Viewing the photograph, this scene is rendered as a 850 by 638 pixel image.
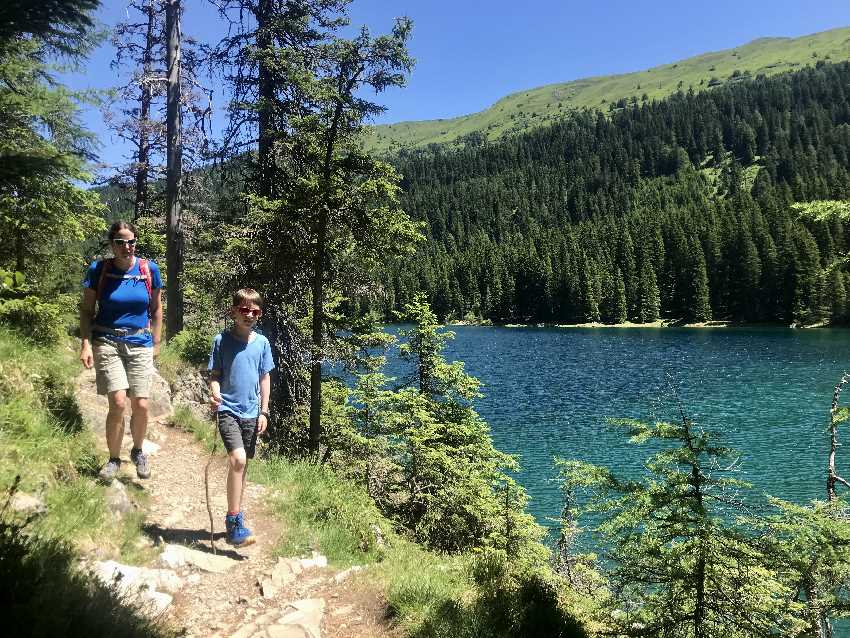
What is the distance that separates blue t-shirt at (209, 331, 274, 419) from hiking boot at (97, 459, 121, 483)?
4.81 feet

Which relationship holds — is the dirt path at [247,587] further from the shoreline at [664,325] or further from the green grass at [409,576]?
the shoreline at [664,325]

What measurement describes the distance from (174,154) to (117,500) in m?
9.57

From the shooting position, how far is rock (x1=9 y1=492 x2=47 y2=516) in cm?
388

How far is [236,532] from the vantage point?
4980 millimetres

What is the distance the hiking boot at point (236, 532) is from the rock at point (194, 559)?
0.19 metres

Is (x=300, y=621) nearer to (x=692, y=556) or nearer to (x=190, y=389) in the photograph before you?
(x=692, y=556)

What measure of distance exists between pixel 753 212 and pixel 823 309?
3411 centimetres

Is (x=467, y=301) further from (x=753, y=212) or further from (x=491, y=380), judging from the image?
(x=491, y=380)

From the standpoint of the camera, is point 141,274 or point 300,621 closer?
point 300,621

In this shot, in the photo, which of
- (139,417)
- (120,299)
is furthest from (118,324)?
(139,417)

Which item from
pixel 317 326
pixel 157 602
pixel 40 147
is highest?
pixel 40 147

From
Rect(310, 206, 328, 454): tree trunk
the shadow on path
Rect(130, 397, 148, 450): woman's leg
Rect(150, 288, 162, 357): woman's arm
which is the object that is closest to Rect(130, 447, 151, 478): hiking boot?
Rect(130, 397, 148, 450): woman's leg

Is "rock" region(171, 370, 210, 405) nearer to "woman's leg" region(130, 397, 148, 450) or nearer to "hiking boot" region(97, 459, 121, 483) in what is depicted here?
"woman's leg" region(130, 397, 148, 450)

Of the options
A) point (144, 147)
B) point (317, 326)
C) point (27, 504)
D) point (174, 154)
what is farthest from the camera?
point (144, 147)
